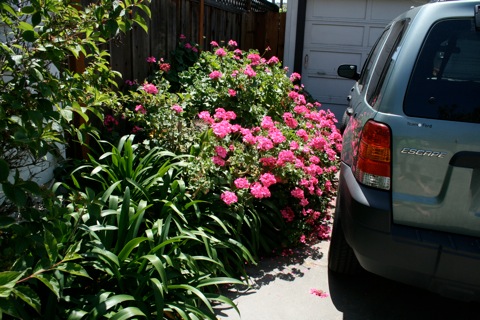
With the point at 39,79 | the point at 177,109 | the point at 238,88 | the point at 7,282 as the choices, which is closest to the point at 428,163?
the point at 39,79

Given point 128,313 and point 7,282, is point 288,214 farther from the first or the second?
point 7,282

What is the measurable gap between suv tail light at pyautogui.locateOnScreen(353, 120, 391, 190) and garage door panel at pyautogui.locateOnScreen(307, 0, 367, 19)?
6.40m

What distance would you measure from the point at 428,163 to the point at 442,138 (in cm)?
15

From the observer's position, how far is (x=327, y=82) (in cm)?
891

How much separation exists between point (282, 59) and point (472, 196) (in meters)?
7.43

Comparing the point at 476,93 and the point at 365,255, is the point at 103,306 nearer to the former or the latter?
the point at 365,255

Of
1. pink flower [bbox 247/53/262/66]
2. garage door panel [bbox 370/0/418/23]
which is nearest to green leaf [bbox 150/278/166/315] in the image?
pink flower [bbox 247/53/262/66]

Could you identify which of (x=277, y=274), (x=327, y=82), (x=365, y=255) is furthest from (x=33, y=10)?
(x=327, y=82)

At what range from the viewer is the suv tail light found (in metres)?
2.57

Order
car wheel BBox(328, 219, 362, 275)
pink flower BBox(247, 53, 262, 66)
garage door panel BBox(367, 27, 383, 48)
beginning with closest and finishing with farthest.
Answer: car wheel BBox(328, 219, 362, 275), pink flower BBox(247, 53, 262, 66), garage door panel BBox(367, 27, 383, 48)

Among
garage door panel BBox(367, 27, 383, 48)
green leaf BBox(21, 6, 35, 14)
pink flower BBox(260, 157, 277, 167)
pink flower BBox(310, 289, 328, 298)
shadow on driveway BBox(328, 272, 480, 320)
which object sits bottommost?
shadow on driveway BBox(328, 272, 480, 320)

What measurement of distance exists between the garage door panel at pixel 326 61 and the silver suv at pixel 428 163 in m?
6.16

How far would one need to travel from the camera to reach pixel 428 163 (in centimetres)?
248

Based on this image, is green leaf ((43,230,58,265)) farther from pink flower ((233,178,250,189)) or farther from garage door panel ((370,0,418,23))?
garage door panel ((370,0,418,23))
